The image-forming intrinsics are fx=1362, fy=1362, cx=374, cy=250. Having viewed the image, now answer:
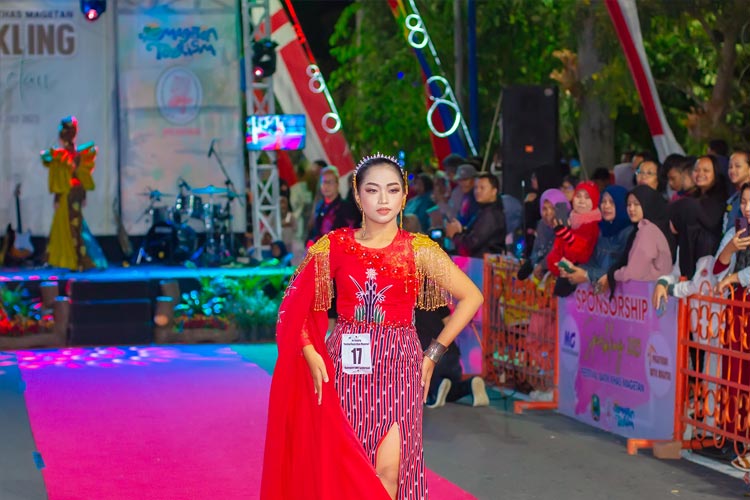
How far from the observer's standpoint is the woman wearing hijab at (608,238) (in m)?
9.92

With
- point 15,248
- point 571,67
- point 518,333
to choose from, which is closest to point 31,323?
point 15,248

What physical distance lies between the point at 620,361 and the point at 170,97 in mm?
12101

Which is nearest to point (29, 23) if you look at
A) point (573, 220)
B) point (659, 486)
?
point (573, 220)

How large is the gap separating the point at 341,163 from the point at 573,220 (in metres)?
15.0

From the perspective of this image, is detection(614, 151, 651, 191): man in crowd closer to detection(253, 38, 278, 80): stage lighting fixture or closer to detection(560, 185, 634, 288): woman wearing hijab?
detection(560, 185, 634, 288): woman wearing hijab

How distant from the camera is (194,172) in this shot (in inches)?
800

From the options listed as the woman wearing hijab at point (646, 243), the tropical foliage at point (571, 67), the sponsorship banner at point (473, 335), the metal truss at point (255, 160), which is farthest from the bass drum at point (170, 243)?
the woman wearing hijab at point (646, 243)

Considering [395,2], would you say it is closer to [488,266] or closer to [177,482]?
[488,266]

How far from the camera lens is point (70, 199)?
1797cm

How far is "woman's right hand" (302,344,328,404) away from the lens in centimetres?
583

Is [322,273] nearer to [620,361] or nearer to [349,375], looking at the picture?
[349,375]

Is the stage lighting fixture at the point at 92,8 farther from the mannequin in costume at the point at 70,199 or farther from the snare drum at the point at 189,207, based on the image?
the snare drum at the point at 189,207

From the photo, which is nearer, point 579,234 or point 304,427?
point 304,427

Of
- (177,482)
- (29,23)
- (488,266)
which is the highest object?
(29,23)
